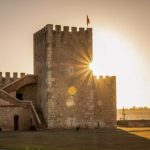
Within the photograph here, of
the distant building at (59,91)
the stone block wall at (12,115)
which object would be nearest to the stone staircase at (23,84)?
the distant building at (59,91)

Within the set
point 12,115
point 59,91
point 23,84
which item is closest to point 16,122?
point 12,115

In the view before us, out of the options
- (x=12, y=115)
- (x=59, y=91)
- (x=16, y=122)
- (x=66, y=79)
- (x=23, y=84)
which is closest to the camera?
(x=12, y=115)

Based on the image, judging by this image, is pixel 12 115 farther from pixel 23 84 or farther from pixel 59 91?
→ pixel 23 84

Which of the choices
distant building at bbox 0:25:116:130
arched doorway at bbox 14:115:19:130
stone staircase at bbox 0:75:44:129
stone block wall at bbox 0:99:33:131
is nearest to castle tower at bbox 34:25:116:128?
distant building at bbox 0:25:116:130

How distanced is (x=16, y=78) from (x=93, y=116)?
33.2 ft

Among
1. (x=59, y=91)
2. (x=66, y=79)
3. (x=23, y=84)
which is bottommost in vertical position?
(x=59, y=91)

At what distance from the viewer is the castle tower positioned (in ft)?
174

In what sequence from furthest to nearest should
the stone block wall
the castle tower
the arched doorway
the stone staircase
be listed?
the castle tower → the stone staircase → the arched doorway → the stone block wall

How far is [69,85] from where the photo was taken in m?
53.8

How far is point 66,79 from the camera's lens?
5388 centimetres

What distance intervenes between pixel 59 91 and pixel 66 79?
154 centimetres

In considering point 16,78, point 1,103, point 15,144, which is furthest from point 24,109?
point 15,144

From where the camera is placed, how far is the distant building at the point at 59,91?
51906mm

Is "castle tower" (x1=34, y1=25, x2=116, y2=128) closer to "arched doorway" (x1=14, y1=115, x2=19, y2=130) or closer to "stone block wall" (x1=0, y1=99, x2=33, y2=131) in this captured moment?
"stone block wall" (x1=0, y1=99, x2=33, y2=131)
